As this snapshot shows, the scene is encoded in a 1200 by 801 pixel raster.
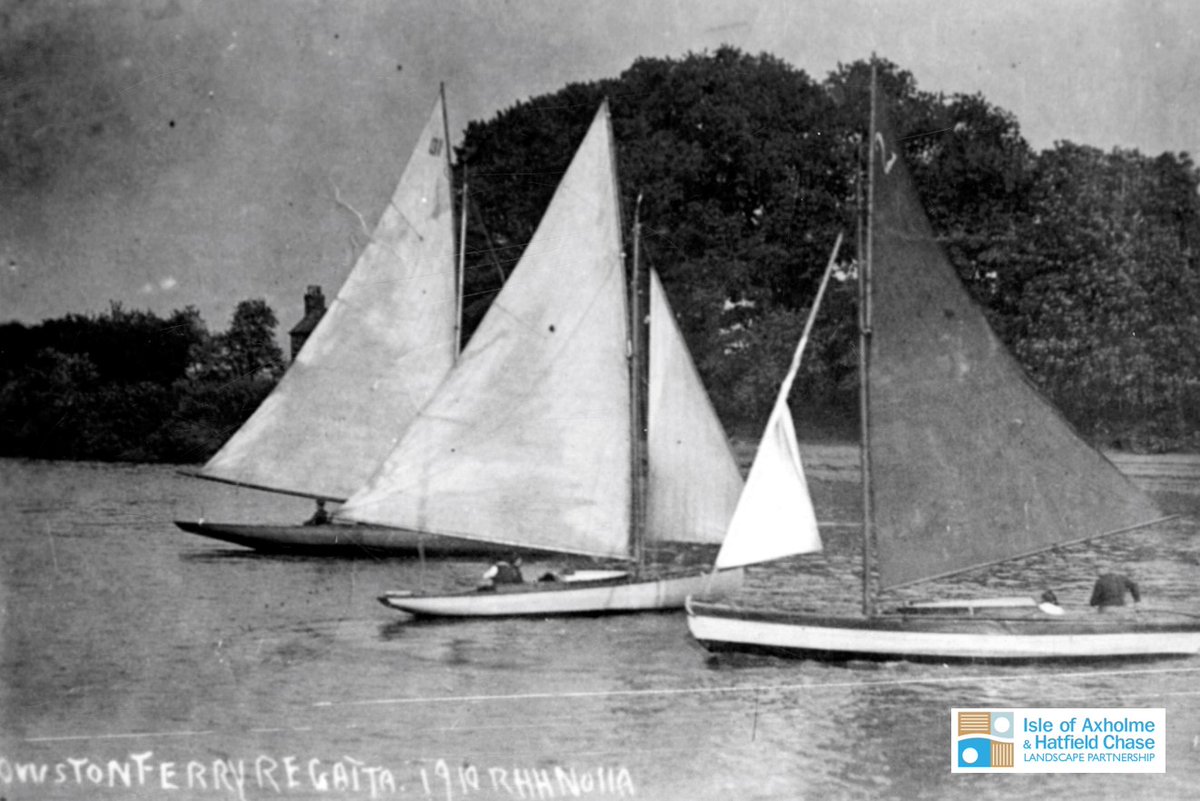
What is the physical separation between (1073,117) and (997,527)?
8.67 m

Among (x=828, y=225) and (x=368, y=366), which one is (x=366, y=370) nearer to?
(x=368, y=366)

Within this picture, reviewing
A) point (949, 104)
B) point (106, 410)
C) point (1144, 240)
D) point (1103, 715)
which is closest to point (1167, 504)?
point (1144, 240)

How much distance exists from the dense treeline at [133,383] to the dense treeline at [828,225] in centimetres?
918

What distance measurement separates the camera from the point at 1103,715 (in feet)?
55.9

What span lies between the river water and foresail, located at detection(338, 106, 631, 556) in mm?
2030

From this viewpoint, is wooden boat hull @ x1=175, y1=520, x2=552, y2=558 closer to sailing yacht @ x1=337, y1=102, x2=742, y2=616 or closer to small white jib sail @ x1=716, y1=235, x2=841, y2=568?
sailing yacht @ x1=337, y1=102, x2=742, y2=616

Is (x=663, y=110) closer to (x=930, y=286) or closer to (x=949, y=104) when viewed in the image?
(x=949, y=104)

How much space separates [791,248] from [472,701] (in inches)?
1449

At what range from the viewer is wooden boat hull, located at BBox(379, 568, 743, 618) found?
27281 mm

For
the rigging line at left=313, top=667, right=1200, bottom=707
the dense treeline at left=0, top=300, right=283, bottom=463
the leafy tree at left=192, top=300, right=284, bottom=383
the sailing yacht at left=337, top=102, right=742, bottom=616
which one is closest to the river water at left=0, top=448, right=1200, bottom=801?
the rigging line at left=313, top=667, right=1200, bottom=707

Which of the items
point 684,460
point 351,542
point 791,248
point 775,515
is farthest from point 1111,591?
point 791,248

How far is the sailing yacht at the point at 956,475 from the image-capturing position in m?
22.3

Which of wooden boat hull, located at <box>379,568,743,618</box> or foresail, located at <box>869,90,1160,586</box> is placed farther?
wooden boat hull, located at <box>379,568,743,618</box>

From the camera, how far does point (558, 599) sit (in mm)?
27281
